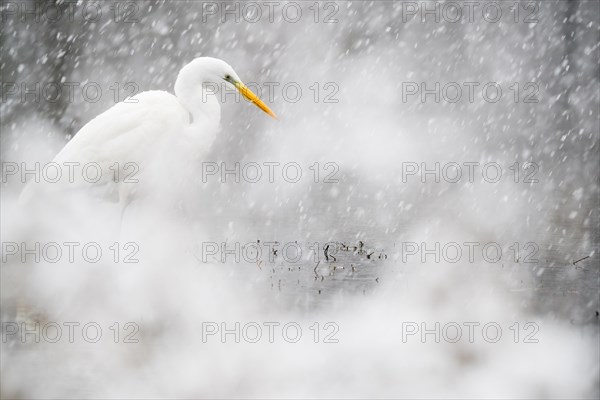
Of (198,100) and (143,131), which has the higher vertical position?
(198,100)

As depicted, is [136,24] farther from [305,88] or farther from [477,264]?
[477,264]

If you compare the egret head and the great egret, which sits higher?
the egret head

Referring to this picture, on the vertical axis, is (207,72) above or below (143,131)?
above

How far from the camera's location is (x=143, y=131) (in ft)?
14.1

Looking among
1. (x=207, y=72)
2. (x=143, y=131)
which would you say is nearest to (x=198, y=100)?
(x=207, y=72)

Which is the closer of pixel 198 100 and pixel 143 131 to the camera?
pixel 143 131

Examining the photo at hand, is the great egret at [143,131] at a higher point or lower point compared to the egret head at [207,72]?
lower

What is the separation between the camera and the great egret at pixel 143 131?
4.32 metres

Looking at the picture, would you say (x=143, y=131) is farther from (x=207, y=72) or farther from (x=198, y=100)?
(x=207, y=72)

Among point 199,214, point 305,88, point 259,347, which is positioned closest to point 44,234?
point 199,214

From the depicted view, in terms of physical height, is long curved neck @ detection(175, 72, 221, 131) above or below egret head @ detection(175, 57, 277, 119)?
below

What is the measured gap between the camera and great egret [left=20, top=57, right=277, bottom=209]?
14.2 ft

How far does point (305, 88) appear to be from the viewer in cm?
1035

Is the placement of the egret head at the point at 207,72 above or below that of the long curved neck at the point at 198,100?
above
